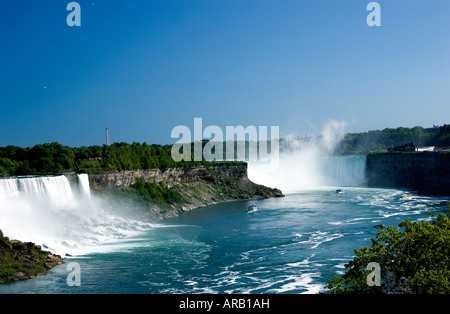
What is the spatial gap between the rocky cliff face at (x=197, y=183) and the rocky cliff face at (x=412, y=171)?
23.3m

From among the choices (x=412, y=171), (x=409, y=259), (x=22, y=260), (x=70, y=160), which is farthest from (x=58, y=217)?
(x=412, y=171)

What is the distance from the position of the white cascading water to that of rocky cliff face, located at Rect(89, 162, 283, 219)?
4.95 m

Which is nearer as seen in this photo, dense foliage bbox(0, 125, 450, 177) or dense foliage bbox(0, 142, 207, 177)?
dense foliage bbox(0, 142, 207, 177)

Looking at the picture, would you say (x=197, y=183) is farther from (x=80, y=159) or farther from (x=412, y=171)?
(x=412, y=171)

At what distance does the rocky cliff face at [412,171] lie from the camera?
66062 millimetres

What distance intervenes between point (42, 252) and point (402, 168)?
6590 centimetres

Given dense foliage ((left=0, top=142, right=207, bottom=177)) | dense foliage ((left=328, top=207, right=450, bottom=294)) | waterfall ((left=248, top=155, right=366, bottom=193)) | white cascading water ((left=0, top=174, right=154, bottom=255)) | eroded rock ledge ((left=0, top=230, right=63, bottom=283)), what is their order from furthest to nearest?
waterfall ((left=248, top=155, right=366, bottom=193)) < dense foliage ((left=0, top=142, right=207, bottom=177)) < white cascading water ((left=0, top=174, right=154, bottom=255)) < eroded rock ledge ((left=0, top=230, right=63, bottom=283)) < dense foliage ((left=328, top=207, right=450, bottom=294))

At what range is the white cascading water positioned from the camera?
103 ft

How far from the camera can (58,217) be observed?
36.5 m

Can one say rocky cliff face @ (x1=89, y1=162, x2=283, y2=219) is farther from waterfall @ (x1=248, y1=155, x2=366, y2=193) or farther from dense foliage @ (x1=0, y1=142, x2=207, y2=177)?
waterfall @ (x1=248, y1=155, x2=366, y2=193)

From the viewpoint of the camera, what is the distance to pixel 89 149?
58281 millimetres

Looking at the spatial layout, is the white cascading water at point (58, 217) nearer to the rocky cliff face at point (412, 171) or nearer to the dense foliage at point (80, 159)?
the dense foliage at point (80, 159)

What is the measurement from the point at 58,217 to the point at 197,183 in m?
29.5

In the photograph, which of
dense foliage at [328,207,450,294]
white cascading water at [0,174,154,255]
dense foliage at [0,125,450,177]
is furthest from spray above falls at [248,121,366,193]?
dense foliage at [328,207,450,294]
